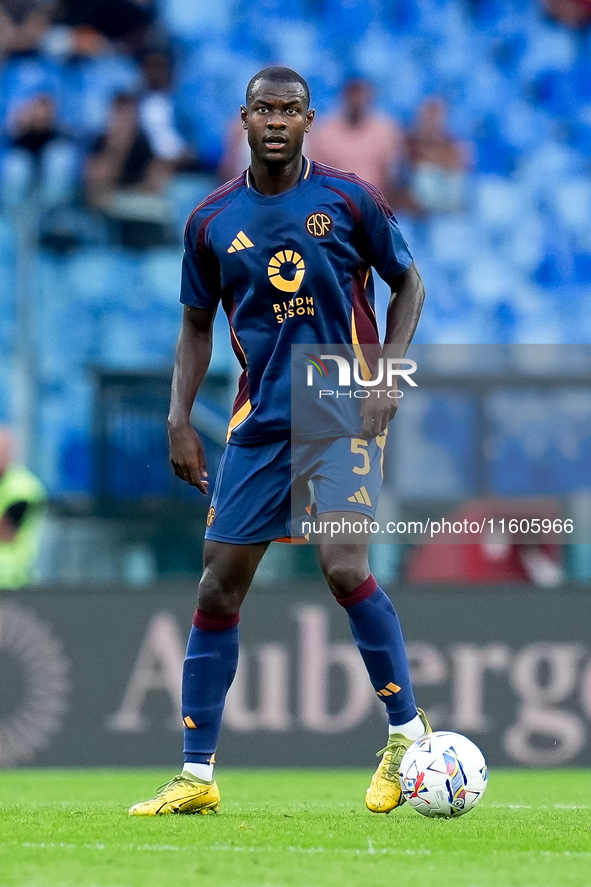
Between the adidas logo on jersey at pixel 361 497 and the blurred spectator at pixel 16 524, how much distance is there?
164 inches

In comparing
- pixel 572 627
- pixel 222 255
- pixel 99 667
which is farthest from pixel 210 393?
pixel 222 255

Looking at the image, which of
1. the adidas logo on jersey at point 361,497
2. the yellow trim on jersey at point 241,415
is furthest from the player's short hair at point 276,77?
the adidas logo on jersey at point 361,497

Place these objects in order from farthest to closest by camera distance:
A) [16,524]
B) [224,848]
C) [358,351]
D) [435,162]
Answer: [435,162] < [16,524] < [358,351] < [224,848]

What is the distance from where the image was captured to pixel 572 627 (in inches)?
266

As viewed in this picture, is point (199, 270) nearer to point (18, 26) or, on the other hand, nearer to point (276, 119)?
point (276, 119)

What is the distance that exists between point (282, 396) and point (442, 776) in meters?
1.18

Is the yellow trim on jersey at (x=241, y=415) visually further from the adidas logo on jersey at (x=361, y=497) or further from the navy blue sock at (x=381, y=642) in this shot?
the navy blue sock at (x=381, y=642)

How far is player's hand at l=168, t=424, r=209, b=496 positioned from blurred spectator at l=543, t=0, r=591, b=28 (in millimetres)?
7797

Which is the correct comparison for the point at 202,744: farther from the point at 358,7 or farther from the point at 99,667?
the point at 358,7

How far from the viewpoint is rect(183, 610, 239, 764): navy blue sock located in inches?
161

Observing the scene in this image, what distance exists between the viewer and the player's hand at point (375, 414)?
406 centimetres

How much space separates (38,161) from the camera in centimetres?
996

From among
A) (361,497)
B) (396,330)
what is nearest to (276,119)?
(396,330)

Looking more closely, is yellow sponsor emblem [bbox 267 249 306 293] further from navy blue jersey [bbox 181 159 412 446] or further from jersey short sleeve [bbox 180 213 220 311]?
jersey short sleeve [bbox 180 213 220 311]
